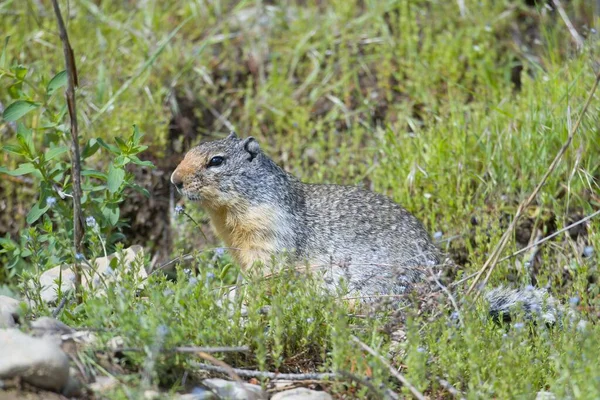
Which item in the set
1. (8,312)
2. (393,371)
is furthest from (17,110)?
(393,371)

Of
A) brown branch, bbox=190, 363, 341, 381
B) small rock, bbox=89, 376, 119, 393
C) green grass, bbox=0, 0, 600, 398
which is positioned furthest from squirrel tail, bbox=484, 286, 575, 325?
small rock, bbox=89, 376, 119, 393

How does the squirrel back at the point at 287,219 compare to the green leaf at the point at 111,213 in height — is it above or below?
below

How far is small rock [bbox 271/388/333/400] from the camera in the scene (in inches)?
141

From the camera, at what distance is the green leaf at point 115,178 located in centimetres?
446

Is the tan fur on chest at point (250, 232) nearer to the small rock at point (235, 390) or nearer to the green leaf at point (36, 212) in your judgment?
the green leaf at point (36, 212)

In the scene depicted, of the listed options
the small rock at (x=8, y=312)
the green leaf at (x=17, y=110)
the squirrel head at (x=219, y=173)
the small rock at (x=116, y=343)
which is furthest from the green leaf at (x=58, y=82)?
the small rock at (x=116, y=343)

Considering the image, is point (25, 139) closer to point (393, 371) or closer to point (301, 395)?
point (301, 395)

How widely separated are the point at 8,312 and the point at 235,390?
1173 millimetres

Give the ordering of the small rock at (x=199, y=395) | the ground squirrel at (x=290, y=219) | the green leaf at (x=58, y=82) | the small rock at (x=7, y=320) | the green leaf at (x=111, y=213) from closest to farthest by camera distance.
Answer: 1. the small rock at (x=199, y=395)
2. the small rock at (x=7, y=320)
3. the green leaf at (x=58, y=82)
4. the green leaf at (x=111, y=213)
5. the ground squirrel at (x=290, y=219)

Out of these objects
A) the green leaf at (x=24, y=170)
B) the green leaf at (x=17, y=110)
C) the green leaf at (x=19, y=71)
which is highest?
the green leaf at (x=19, y=71)

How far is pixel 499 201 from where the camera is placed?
231 inches

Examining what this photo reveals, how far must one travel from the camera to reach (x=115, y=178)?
4.51 meters

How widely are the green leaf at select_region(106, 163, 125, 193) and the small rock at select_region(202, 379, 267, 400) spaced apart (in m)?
1.32

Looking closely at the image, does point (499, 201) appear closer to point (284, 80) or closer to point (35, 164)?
point (284, 80)
